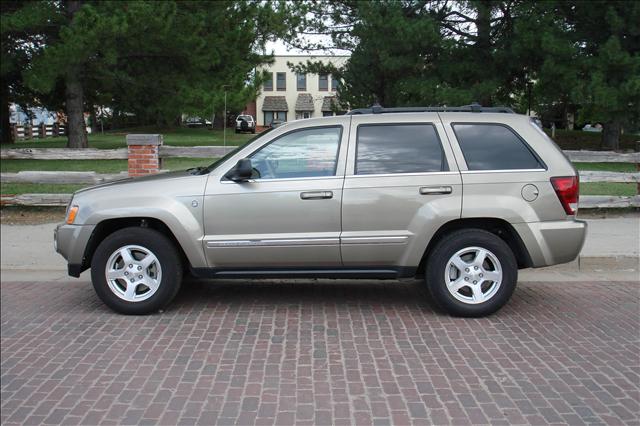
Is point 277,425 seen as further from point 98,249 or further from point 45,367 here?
point 98,249

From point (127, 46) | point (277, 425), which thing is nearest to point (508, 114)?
point (277, 425)

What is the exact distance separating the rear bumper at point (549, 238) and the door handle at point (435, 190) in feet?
2.24

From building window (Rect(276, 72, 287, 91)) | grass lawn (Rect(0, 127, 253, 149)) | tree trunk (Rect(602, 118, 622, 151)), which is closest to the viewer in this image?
tree trunk (Rect(602, 118, 622, 151))

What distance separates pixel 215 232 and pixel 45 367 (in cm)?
181

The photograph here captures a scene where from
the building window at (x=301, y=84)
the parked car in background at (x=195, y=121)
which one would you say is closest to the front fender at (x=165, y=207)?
the parked car in background at (x=195, y=121)

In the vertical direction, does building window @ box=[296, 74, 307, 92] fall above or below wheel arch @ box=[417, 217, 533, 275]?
above

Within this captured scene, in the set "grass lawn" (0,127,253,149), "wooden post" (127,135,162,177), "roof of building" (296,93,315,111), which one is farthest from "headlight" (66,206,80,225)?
"roof of building" (296,93,315,111)

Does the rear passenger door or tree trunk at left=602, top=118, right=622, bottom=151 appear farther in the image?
tree trunk at left=602, top=118, right=622, bottom=151

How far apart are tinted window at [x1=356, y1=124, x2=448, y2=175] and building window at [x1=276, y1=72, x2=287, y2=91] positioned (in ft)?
212

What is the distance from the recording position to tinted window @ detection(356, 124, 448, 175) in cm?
566

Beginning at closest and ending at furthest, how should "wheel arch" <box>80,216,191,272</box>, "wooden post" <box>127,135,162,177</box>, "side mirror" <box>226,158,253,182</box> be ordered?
"side mirror" <box>226,158,253,182</box>
"wheel arch" <box>80,216,191,272</box>
"wooden post" <box>127,135,162,177</box>

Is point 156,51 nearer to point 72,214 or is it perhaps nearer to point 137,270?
point 72,214

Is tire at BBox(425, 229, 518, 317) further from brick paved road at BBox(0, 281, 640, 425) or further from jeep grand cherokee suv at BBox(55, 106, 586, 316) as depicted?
brick paved road at BBox(0, 281, 640, 425)

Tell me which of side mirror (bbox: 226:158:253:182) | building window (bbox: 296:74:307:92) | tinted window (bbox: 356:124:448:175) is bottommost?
side mirror (bbox: 226:158:253:182)
